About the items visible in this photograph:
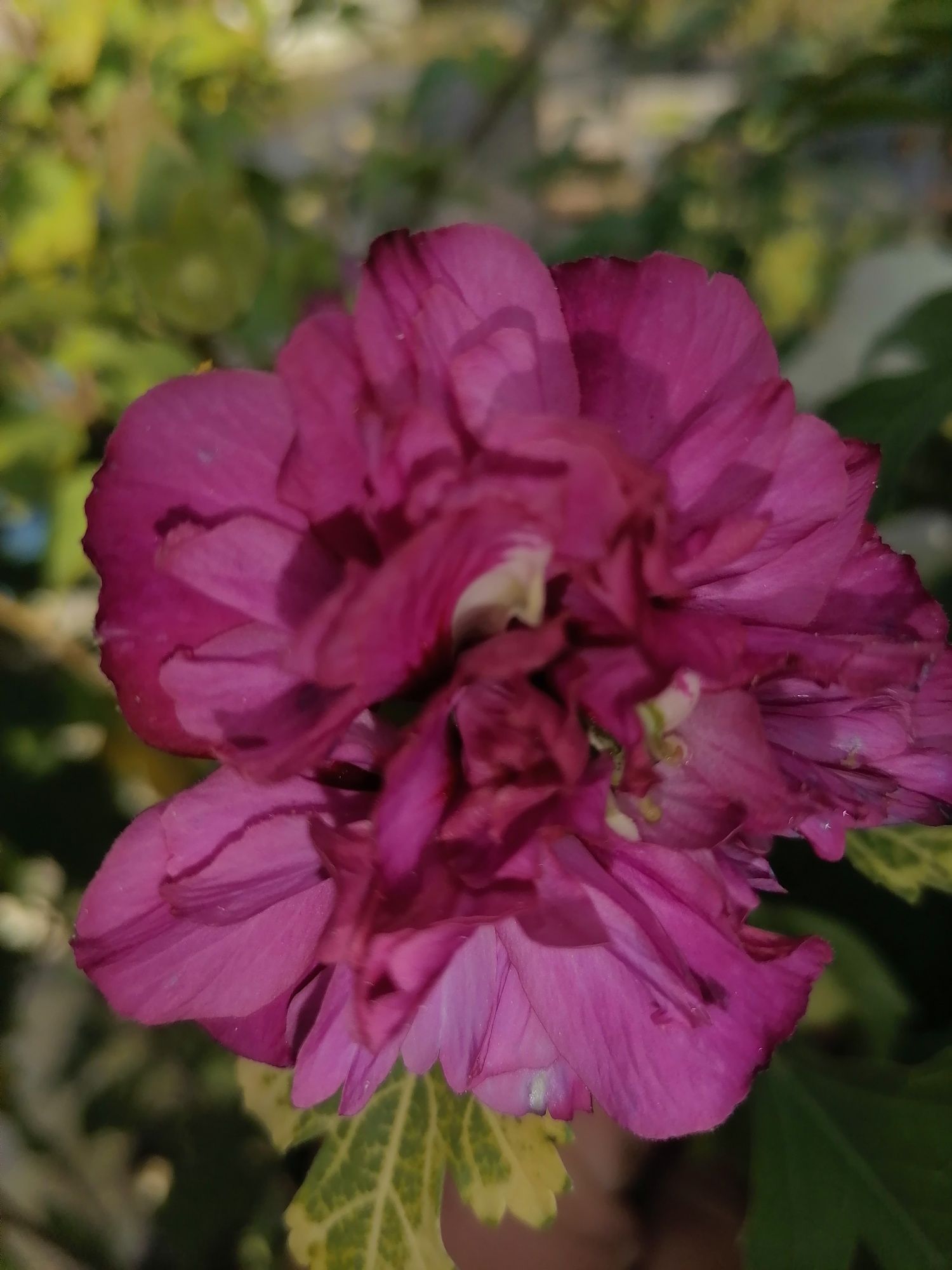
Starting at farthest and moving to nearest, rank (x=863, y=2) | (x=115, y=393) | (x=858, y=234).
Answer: (x=863, y=2)
(x=858, y=234)
(x=115, y=393)

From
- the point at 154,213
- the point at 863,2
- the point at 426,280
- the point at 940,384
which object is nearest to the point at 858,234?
the point at 863,2

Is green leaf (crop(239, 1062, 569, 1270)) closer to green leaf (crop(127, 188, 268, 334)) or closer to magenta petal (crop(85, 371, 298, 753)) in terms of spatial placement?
magenta petal (crop(85, 371, 298, 753))

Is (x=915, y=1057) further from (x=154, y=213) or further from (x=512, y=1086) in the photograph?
(x=154, y=213)

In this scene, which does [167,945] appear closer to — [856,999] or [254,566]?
[254,566]

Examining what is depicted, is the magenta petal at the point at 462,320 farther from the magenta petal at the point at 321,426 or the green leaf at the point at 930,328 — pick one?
the green leaf at the point at 930,328

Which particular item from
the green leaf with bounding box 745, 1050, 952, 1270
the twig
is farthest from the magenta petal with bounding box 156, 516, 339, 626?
the twig

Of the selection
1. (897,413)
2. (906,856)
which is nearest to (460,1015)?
(906,856)
